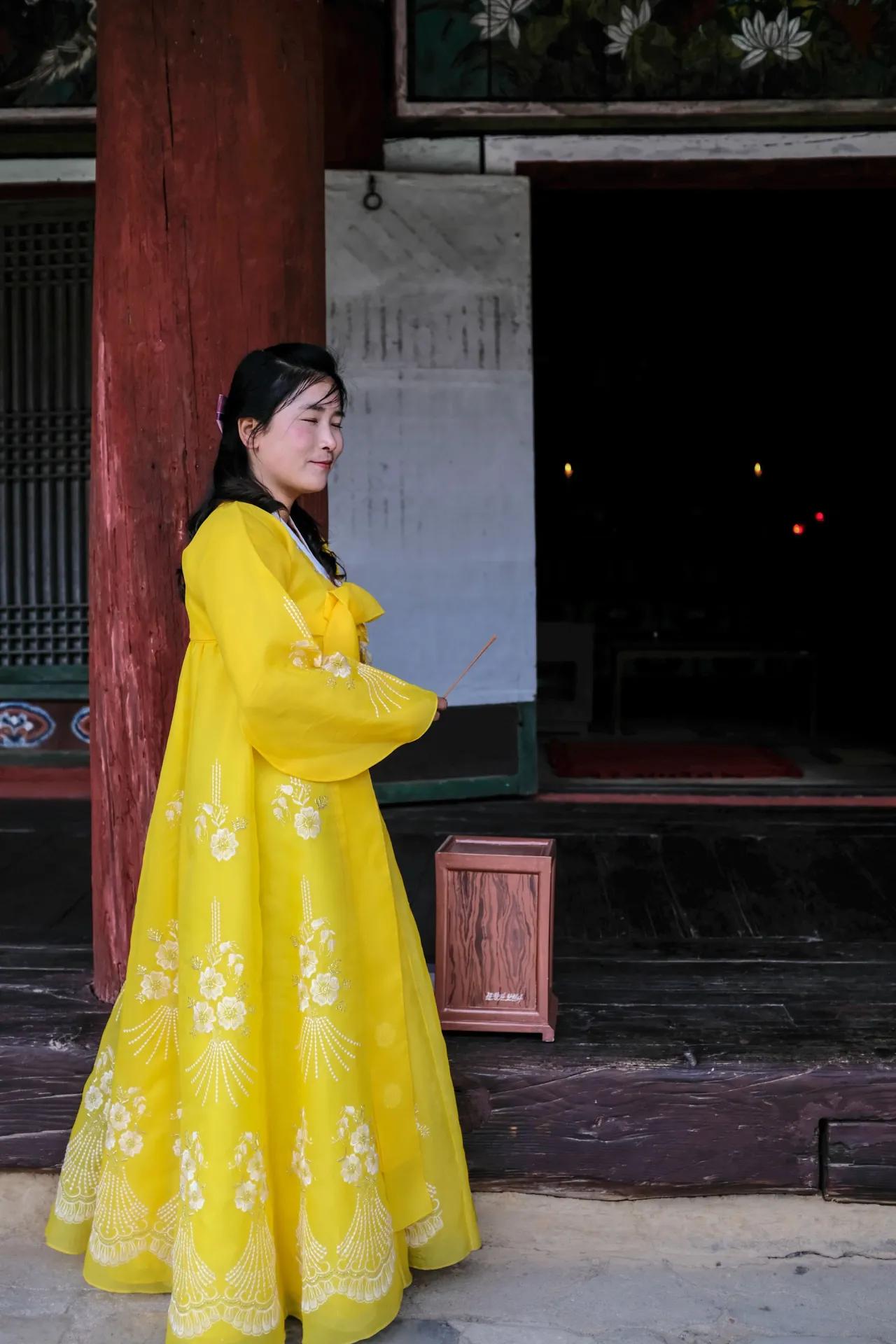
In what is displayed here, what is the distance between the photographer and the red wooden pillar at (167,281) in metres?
2.34

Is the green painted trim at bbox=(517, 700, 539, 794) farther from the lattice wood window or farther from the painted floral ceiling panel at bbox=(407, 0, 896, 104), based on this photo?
the painted floral ceiling panel at bbox=(407, 0, 896, 104)

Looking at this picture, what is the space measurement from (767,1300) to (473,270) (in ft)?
11.9

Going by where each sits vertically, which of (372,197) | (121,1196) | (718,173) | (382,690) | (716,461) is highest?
(718,173)

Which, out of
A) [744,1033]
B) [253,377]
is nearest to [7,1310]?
[744,1033]

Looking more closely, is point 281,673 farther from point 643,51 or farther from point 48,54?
point 48,54

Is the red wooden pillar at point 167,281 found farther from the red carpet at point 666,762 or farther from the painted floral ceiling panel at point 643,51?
the red carpet at point 666,762

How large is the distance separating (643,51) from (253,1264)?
13.6 feet

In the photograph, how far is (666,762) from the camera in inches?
233

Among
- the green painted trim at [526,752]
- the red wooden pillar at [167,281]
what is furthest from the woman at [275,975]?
the green painted trim at [526,752]

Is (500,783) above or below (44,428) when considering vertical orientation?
below

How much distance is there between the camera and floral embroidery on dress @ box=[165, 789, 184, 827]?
6.31ft

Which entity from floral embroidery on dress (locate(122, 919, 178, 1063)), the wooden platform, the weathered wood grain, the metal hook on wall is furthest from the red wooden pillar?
the metal hook on wall

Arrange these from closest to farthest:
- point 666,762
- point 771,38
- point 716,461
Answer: point 771,38, point 666,762, point 716,461

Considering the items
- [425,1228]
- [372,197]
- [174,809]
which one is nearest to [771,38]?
[372,197]
